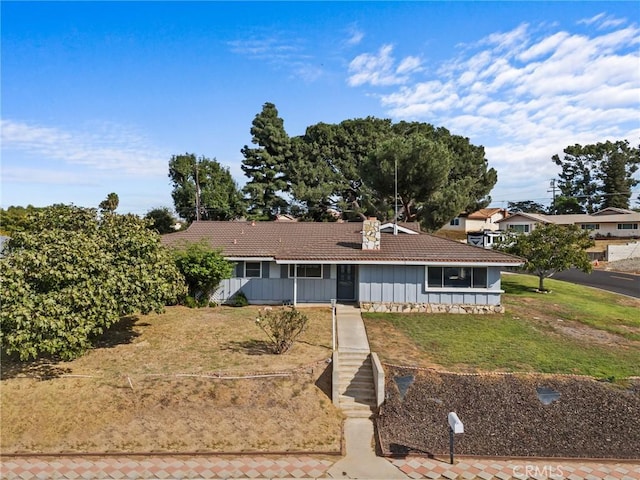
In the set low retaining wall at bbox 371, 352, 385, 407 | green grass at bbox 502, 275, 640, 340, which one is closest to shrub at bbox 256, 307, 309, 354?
low retaining wall at bbox 371, 352, 385, 407

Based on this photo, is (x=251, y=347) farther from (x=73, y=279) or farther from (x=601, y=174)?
(x=601, y=174)

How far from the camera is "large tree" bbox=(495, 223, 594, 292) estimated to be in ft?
75.1

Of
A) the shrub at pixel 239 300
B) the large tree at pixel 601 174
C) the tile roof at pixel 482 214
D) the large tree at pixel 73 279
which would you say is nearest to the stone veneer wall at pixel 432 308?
the shrub at pixel 239 300

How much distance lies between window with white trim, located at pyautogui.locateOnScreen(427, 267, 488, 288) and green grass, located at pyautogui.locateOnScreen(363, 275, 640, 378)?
4.82 ft

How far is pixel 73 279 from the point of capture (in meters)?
12.2

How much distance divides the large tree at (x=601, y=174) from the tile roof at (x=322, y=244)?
67.2 meters

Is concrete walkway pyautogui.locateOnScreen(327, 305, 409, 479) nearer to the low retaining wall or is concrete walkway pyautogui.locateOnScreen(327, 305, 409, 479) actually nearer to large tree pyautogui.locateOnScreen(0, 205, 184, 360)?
the low retaining wall

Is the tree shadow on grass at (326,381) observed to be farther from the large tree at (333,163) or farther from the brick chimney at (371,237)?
the large tree at (333,163)

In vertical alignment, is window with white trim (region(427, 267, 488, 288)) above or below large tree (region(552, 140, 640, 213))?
below

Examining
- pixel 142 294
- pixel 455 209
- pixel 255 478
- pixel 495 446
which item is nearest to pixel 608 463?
pixel 495 446

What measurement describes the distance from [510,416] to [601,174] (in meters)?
82.2

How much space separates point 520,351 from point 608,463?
5563mm

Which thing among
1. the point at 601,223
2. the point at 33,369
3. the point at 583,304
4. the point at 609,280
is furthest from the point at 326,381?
the point at 601,223

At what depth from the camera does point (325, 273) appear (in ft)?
67.6
